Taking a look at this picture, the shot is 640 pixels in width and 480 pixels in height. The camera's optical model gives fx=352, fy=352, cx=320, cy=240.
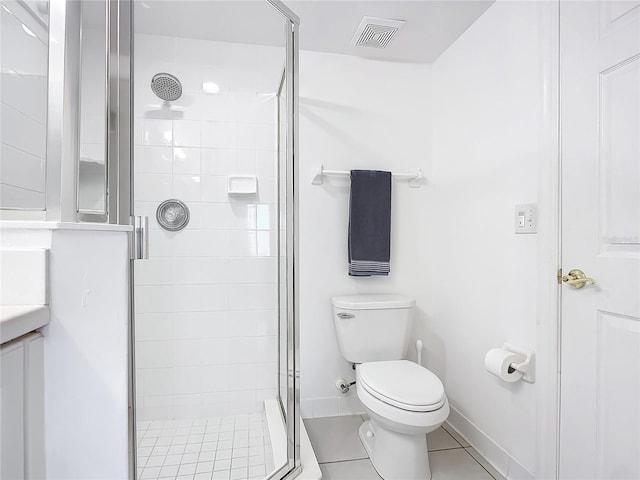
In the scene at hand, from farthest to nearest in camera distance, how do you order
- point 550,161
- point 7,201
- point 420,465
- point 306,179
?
point 306,179 → point 420,465 → point 550,161 → point 7,201

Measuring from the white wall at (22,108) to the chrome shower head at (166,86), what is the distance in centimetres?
36

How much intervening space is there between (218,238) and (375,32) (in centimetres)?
133

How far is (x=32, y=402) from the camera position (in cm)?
73

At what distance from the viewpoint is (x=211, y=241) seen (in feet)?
4.84

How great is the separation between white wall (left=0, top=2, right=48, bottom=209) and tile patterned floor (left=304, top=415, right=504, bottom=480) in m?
1.52

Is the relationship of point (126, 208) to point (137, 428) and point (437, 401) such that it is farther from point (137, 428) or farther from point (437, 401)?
point (437, 401)

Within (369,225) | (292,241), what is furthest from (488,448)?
(292,241)

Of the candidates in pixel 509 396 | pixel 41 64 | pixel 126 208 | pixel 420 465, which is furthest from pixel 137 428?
pixel 509 396

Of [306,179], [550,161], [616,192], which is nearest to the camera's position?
[616,192]

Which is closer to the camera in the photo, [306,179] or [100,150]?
[100,150]

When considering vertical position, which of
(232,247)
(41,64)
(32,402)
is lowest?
(32,402)

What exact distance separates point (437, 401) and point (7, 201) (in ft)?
4.96

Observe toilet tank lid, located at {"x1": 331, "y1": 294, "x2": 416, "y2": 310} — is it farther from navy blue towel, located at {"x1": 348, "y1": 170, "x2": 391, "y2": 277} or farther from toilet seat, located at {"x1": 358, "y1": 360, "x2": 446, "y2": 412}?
toilet seat, located at {"x1": 358, "y1": 360, "x2": 446, "y2": 412}

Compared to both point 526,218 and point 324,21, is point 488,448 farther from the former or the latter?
point 324,21
